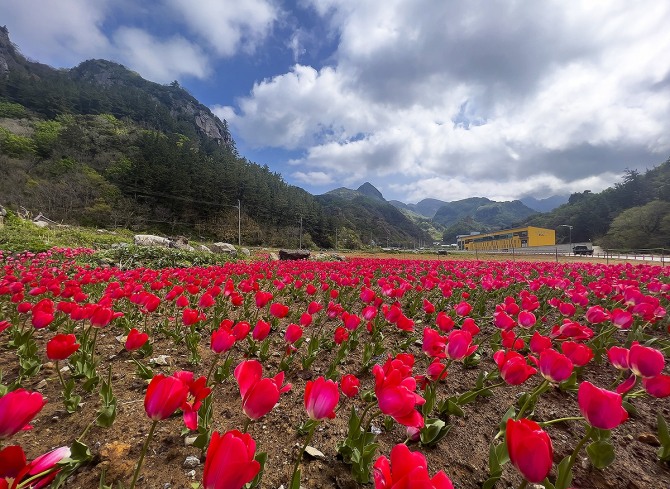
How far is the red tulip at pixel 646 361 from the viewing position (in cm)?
181

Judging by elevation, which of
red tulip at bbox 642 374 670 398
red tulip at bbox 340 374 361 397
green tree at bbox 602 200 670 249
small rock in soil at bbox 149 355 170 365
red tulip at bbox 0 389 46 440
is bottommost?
small rock in soil at bbox 149 355 170 365

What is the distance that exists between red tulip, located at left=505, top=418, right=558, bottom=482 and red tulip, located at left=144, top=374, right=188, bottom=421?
135 centimetres

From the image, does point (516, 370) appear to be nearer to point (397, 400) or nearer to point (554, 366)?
point (554, 366)

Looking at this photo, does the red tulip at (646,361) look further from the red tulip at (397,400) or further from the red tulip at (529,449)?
the red tulip at (397,400)

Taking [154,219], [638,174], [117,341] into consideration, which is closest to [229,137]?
[154,219]

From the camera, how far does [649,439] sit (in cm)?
242

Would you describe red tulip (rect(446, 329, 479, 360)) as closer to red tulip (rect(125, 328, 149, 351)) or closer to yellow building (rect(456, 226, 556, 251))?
red tulip (rect(125, 328, 149, 351))

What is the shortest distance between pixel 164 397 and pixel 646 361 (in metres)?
2.69

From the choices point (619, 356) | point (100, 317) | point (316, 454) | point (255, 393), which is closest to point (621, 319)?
point (619, 356)

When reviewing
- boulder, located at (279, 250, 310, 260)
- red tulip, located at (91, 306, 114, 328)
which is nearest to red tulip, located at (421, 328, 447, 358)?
red tulip, located at (91, 306, 114, 328)

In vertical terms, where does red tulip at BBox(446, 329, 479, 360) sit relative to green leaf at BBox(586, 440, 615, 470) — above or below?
above

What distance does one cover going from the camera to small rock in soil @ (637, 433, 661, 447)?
2.39 m

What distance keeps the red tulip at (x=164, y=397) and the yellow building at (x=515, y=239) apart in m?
86.8

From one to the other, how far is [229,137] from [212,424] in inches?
8275
